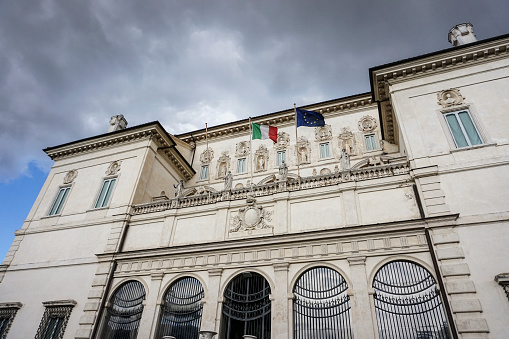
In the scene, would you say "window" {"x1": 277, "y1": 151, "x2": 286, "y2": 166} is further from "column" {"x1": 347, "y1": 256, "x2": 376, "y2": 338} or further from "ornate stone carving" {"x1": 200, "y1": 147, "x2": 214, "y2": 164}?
"column" {"x1": 347, "y1": 256, "x2": 376, "y2": 338}

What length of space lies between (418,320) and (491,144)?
27.5 ft

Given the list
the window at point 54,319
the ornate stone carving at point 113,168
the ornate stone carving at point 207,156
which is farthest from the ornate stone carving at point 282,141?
→ the window at point 54,319

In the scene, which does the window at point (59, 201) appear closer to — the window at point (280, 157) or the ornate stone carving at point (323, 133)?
the window at point (280, 157)

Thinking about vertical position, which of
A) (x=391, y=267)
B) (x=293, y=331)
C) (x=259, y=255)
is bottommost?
(x=293, y=331)

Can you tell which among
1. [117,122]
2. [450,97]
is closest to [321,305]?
[450,97]

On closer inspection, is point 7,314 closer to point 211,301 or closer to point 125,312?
point 125,312

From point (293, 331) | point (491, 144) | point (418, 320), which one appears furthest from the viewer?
point (491, 144)

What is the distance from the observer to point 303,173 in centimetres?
2397

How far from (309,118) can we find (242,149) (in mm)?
7958

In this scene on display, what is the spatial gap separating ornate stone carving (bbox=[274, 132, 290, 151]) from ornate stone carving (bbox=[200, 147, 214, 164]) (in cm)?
568

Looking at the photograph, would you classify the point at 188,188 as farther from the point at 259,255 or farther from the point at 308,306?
the point at 308,306

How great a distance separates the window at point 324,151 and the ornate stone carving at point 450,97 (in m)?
8.66

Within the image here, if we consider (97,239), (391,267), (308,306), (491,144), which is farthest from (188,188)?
(491,144)

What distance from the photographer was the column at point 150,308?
49.7 ft
